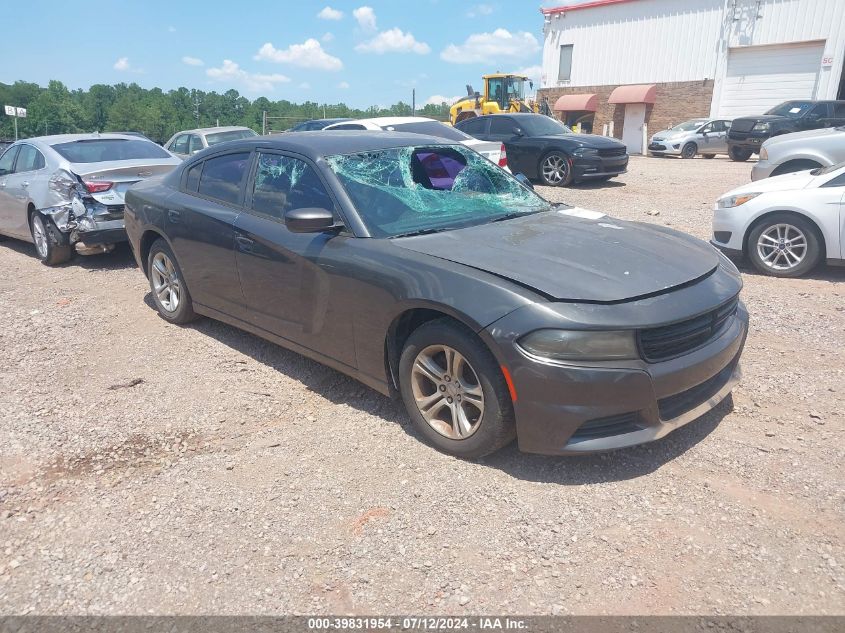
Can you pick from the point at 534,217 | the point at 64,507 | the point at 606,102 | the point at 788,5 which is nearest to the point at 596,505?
the point at 534,217

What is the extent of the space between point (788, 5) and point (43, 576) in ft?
118

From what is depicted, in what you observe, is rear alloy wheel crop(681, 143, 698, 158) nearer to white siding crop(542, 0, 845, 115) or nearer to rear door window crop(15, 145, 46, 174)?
white siding crop(542, 0, 845, 115)

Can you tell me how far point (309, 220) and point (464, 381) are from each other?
50.1 inches

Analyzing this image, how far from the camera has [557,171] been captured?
45.1 ft

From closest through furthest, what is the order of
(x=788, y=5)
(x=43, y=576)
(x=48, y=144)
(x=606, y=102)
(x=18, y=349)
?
(x=43, y=576) < (x=18, y=349) < (x=48, y=144) < (x=788, y=5) < (x=606, y=102)

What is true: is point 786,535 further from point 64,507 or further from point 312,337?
point 64,507

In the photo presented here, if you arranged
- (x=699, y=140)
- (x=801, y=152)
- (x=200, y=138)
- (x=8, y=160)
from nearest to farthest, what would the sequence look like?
(x=8, y=160) → (x=801, y=152) → (x=200, y=138) → (x=699, y=140)

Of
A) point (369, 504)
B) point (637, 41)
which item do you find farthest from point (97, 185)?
point (637, 41)


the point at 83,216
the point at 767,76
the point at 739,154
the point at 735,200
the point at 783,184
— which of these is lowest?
the point at 739,154

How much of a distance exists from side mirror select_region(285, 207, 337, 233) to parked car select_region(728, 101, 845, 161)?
62.1ft

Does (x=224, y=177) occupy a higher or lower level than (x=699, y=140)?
higher

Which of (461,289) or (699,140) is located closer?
(461,289)

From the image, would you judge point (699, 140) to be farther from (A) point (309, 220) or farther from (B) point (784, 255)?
(A) point (309, 220)

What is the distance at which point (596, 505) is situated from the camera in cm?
300
